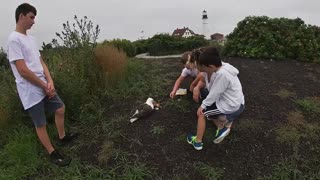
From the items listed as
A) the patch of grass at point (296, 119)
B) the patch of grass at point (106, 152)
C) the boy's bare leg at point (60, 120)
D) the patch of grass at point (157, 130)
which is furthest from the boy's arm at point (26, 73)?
the patch of grass at point (296, 119)

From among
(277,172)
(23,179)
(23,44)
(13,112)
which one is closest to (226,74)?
(277,172)

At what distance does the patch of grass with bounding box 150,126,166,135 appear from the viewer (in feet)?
16.9

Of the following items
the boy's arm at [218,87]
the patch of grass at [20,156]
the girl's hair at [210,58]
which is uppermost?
Answer: the girl's hair at [210,58]

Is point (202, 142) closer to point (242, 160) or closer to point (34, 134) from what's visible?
point (242, 160)

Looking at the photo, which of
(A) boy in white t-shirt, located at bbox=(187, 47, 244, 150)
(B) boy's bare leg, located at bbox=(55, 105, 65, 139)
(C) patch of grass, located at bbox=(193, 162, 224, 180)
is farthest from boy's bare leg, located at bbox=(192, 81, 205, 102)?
(B) boy's bare leg, located at bbox=(55, 105, 65, 139)

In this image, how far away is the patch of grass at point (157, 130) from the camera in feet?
16.9

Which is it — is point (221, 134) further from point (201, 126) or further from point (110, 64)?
point (110, 64)

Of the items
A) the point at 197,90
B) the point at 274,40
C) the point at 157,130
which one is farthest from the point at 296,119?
Answer: the point at 274,40

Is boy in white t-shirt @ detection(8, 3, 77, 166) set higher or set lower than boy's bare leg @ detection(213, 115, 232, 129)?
higher

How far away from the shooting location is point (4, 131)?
5.66m

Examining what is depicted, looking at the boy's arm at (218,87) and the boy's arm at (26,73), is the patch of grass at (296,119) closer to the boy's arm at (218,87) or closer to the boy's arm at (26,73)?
the boy's arm at (218,87)

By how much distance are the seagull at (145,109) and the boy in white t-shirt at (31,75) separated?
42.0 inches

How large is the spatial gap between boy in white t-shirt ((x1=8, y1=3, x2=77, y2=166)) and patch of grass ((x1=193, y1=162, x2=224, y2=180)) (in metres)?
1.63

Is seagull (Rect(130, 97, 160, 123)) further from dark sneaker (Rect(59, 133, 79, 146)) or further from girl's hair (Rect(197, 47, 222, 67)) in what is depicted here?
girl's hair (Rect(197, 47, 222, 67))
